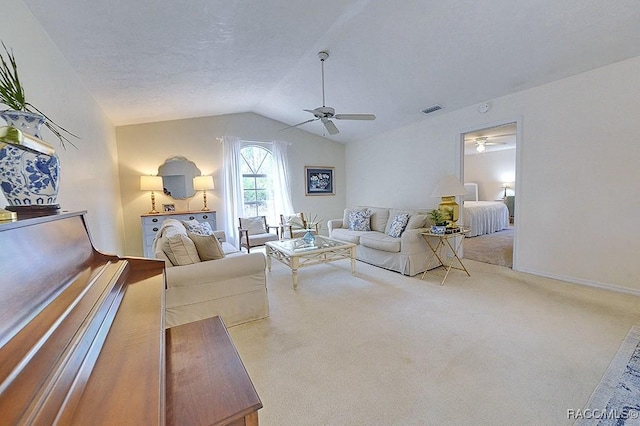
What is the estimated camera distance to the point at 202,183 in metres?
4.95

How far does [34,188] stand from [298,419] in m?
1.64

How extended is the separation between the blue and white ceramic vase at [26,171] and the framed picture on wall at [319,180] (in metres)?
5.26

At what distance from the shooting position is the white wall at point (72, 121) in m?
1.73

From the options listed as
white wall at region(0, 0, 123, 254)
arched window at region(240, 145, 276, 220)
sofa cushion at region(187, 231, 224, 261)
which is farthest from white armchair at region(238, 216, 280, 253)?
sofa cushion at region(187, 231, 224, 261)

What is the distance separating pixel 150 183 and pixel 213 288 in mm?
3156

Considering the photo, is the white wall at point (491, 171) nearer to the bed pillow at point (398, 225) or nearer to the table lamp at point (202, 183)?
the bed pillow at point (398, 225)

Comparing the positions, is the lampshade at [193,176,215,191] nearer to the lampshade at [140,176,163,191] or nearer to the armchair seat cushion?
the lampshade at [140,176,163,191]

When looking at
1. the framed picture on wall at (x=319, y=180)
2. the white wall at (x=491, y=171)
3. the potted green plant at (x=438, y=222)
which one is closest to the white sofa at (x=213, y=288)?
the potted green plant at (x=438, y=222)

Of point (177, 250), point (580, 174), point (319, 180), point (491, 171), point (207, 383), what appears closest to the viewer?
point (207, 383)

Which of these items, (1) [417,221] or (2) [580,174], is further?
(1) [417,221]

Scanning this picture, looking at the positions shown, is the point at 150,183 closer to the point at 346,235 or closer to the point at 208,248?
the point at 208,248

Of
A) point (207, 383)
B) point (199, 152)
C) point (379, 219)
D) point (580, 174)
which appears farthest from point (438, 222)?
point (199, 152)

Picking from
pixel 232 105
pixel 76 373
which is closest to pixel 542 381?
pixel 76 373

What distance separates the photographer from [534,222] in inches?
137
